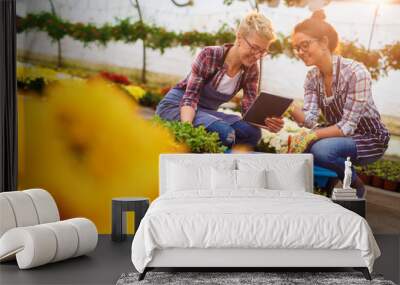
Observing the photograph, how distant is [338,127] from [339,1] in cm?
152

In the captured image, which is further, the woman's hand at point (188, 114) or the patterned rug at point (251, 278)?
the woman's hand at point (188, 114)

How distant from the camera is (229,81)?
8.56 meters

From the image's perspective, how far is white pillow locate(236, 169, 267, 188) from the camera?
7598mm

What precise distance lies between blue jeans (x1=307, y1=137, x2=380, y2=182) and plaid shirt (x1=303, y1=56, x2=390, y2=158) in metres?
0.07

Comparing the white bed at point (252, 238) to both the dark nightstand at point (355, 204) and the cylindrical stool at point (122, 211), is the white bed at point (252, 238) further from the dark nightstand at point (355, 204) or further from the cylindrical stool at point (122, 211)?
the cylindrical stool at point (122, 211)

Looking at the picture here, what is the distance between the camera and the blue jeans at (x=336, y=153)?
848 cm

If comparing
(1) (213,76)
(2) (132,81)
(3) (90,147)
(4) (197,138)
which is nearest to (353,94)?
(1) (213,76)

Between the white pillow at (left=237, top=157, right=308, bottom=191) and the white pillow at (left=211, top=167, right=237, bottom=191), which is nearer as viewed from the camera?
the white pillow at (left=211, top=167, right=237, bottom=191)

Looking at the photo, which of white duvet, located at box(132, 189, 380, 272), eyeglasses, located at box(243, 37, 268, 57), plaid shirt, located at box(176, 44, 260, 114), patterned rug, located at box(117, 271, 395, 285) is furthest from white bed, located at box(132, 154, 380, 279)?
eyeglasses, located at box(243, 37, 268, 57)

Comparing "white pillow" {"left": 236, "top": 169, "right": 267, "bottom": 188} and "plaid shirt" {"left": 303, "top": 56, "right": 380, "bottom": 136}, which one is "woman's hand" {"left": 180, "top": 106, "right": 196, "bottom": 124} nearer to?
"white pillow" {"left": 236, "top": 169, "right": 267, "bottom": 188}

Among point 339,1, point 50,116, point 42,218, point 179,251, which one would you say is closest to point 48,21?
point 50,116

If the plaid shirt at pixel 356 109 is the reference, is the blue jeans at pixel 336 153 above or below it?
below

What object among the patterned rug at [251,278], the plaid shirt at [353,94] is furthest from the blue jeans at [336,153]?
the patterned rug at [251,278]

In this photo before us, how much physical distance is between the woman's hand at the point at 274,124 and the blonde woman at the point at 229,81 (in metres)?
0.14
